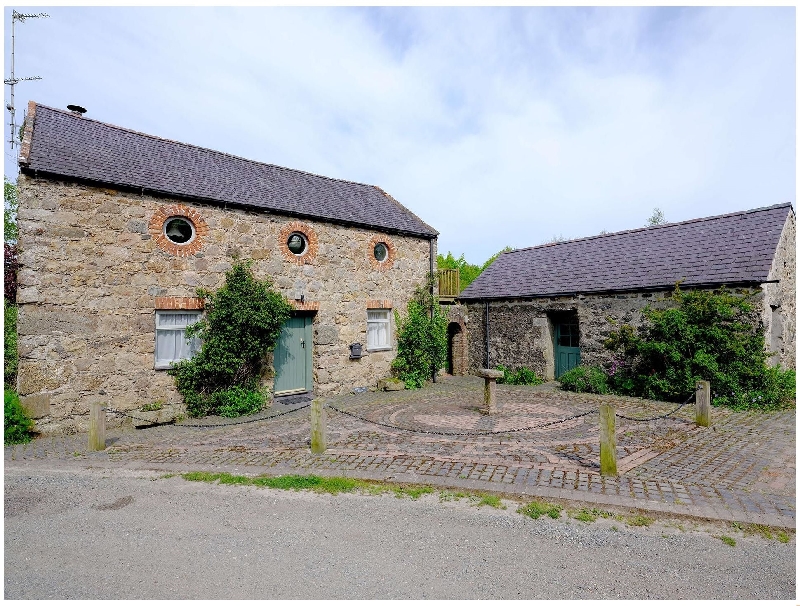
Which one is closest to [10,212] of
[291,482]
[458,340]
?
[458,340]

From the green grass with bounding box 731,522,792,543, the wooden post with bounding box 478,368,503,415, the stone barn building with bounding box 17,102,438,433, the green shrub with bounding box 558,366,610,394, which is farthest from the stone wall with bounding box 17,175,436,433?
the green grass with bounding box 731,522,792,543

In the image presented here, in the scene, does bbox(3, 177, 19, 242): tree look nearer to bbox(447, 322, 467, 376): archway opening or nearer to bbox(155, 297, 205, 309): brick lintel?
bbox(155, 297, 205, 309): brick lintel

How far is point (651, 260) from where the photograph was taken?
1340 cm

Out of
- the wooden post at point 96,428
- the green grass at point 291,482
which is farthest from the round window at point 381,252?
the green grass at point 291,482

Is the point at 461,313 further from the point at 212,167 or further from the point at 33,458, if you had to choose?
the point at 33,458

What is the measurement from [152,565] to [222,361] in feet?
21.6

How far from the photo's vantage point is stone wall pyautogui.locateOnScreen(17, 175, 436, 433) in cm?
841

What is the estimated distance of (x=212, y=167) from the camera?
39.4ft

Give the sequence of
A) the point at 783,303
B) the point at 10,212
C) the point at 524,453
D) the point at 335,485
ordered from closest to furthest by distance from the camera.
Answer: the point at 335,485
the point at 524,453
the point at 783,303
the point at 10,212

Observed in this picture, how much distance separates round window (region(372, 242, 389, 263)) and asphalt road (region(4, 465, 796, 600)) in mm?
9090

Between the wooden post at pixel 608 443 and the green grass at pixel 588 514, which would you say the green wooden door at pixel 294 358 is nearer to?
the wooden post at pixel 608 443

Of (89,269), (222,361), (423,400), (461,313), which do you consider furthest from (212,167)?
(461,313)

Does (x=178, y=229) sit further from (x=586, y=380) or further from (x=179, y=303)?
(x=586, y=380)

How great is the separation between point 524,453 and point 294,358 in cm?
701
